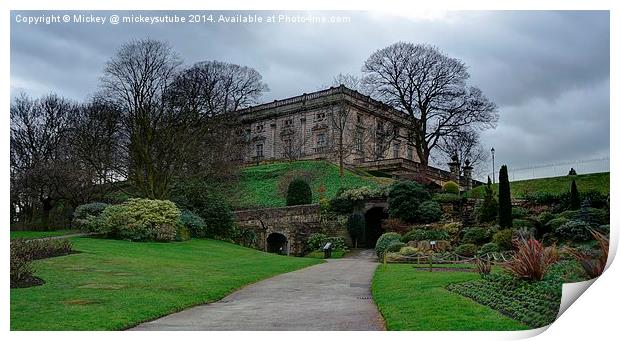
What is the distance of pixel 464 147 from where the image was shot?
18766 millimetres

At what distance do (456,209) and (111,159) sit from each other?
39.3 feet

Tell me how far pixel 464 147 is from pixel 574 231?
464 centimetres

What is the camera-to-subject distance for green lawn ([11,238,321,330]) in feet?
32.1

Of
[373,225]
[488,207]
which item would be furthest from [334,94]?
[488,207]

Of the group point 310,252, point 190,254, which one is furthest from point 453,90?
point 190,254

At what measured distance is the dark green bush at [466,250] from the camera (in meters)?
17.6

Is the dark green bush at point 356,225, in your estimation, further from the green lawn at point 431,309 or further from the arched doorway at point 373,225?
the green lawn at point 431,309

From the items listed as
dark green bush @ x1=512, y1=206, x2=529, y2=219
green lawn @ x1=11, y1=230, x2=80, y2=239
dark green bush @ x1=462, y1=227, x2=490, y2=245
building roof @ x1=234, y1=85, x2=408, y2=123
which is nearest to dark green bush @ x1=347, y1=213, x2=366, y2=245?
dark green bush @ x1=462, y1=227, x2=490, y2=245

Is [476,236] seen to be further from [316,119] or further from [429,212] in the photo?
[316,119]

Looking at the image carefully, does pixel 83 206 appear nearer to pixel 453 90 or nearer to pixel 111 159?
pixel 111 159

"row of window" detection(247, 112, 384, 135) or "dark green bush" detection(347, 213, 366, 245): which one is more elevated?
"row of window" detection(247, 112, 384, 135)

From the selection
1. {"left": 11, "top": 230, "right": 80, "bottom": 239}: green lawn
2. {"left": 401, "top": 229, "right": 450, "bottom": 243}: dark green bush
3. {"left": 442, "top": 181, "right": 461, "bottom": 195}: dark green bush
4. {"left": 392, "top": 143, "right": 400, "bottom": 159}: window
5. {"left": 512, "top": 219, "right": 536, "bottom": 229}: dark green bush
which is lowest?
Answer: {"left": 401, "top": 229, "right": 450, "bottom": 243}: dark green bush

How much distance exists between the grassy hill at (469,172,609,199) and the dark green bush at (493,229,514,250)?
120cm

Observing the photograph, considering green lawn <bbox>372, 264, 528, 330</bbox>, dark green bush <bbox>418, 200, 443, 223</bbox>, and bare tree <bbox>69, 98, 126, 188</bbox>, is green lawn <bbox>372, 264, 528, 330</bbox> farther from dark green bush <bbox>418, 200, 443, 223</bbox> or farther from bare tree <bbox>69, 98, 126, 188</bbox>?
bare tree <bbox>69, 98, 126, 188</bbox>
